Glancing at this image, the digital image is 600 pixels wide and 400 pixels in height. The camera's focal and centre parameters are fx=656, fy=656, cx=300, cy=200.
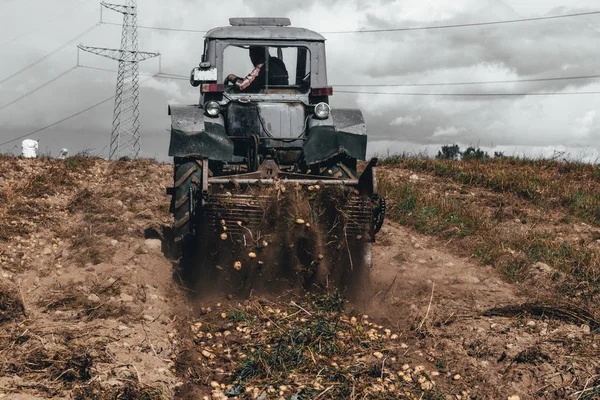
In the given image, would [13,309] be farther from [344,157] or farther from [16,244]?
[344,157]

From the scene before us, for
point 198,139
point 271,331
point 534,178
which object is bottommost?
point 271,331

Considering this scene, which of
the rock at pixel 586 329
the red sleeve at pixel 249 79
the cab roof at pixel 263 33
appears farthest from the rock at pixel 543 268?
the red sleeve at pixel 249 79

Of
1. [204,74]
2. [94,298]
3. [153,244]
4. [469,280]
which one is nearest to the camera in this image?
[94,298]

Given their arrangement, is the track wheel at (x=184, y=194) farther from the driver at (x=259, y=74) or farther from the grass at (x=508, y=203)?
the grass at (x=508, y=203)

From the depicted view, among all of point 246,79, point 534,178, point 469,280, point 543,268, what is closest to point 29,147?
point 246,79

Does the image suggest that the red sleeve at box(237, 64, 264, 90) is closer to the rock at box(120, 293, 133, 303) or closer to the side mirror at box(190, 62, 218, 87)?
the side mirror at box(190, 62, 218, 87)

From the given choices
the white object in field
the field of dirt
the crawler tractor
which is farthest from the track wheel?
the white object in field

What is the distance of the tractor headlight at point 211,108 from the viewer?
642cm

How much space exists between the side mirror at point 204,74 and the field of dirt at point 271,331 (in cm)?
187

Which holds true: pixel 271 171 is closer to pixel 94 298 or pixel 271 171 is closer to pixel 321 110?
pixel 321 110

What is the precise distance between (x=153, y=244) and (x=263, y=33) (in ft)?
8.34

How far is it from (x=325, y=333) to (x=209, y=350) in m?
0.83

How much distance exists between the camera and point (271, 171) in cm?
592

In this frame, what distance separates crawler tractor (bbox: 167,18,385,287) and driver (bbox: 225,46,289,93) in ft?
0.03
